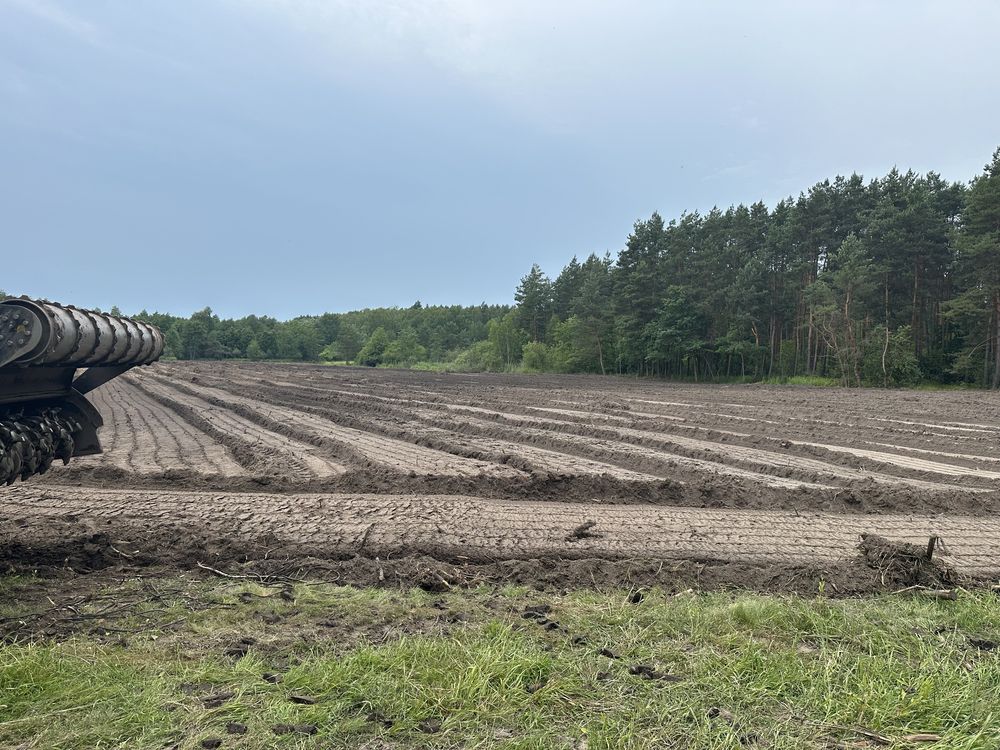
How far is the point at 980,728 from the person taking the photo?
3.00 m

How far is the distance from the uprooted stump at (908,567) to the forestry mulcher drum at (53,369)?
6.65 m

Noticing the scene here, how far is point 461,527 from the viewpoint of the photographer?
6871mm

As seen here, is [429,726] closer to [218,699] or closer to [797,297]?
[218,699]

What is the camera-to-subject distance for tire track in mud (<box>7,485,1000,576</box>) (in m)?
6.04

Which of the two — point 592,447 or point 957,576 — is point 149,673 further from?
point 592,447

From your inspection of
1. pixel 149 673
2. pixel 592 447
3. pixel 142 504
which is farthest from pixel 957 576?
pixel 142 504

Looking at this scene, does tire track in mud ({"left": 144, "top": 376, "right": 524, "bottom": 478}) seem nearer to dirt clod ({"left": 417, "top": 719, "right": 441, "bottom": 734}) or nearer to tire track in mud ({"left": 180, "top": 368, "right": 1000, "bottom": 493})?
tire track in mud ({"left": 180, "top": 368, "right": 1000, "bottom": 493})

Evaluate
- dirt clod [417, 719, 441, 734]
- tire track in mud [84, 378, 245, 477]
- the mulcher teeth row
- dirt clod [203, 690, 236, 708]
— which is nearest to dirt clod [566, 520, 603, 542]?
dirt clod [417, 719, 441, 734]

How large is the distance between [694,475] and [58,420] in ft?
28.5

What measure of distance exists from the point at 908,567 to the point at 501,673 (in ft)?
12.9

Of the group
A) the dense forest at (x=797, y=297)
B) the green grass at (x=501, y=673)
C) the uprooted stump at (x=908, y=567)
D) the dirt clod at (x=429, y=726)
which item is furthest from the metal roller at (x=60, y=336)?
the dense forest at (x=797, y=297)

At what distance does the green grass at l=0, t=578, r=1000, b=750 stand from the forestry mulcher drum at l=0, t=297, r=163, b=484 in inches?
45.5

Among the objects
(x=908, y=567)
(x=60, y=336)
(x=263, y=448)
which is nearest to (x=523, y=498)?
(x=908, y=567)

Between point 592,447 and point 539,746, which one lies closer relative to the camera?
point 539,746
